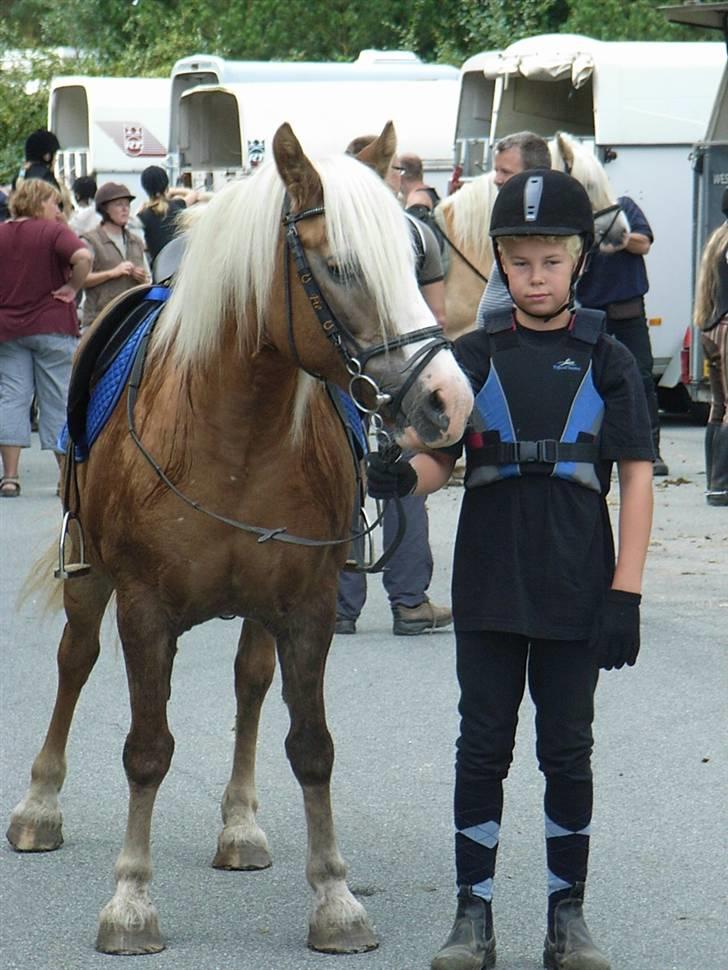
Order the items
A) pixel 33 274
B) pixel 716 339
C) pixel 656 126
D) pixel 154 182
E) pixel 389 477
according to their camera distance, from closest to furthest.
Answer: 1. pixel 389 477
2. pixel 716 339
3. pixel 33 274
4. pixel 154 182
5. pixel 656 126

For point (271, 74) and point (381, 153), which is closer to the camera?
point (381, 153)

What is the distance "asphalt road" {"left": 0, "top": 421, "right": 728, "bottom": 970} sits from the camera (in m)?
4.41

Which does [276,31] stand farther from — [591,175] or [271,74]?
[591,175]

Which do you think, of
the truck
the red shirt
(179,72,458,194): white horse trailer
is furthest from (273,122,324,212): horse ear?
(179,72,458,194): white horse trailer

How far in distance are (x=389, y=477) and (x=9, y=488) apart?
9.51 meters

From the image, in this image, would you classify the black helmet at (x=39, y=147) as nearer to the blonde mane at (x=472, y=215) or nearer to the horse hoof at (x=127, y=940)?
the blonde mane at (x=472, y=215)

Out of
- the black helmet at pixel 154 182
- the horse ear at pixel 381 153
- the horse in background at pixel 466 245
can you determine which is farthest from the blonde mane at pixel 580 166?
the black helmet at pixel 154 182

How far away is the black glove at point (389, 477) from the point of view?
3.85 m

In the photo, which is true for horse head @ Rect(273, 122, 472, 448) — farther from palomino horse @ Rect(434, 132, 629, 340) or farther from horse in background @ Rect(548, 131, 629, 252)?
palomino horse @ Rect(434, 132, 629, 340)

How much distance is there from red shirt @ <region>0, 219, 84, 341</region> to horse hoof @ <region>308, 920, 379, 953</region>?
9072 millimetres

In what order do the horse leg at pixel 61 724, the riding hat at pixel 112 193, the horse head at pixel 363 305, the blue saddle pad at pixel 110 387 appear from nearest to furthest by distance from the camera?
the horse head at pixel 363 305 → the blue saddle pad at pixel 110 387 → the horse leg at pixel 61 724 → the riding hat at pixel 112 193

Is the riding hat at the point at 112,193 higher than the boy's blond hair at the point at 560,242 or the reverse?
the reverse

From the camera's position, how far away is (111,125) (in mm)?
22969

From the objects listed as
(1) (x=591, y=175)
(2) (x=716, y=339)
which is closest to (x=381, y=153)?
(1) (x=591, y=175)
